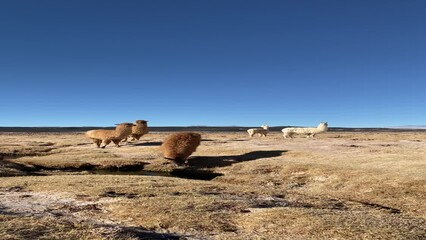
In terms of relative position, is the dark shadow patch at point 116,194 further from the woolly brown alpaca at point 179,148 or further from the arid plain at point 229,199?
the woolly brown alpaca at point 179,148

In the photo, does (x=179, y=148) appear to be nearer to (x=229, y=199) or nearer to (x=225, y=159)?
(x=225, y=159)

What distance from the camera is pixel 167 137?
46156mm

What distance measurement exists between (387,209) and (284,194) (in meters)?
5.79

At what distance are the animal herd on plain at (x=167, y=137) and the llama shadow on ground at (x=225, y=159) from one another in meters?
1.49

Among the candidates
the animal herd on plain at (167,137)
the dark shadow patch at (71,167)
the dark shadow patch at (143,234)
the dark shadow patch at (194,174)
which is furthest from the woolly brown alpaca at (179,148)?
the dark shadow patch at (143,234)

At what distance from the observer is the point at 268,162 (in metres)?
39.6

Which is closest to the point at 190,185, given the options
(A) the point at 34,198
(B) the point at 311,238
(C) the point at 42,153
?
(A) the point at 34,198

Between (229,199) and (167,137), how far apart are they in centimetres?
2572

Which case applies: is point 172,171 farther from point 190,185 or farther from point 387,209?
point 387,209

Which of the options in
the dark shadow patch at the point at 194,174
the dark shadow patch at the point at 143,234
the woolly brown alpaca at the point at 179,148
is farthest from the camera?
the woolly brown alpaca at the point at 179,148

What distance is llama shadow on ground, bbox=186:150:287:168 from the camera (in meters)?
42.3

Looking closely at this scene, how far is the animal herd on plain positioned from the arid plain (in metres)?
1.30

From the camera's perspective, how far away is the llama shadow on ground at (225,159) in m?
42.3

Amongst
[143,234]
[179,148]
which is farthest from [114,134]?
[143,234]
